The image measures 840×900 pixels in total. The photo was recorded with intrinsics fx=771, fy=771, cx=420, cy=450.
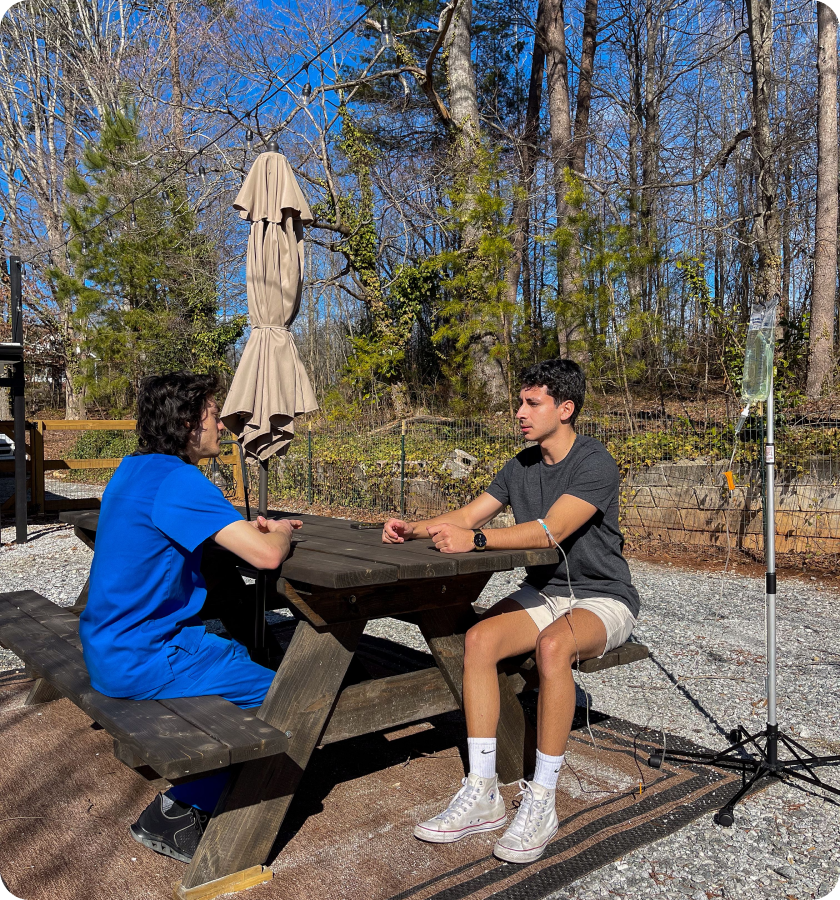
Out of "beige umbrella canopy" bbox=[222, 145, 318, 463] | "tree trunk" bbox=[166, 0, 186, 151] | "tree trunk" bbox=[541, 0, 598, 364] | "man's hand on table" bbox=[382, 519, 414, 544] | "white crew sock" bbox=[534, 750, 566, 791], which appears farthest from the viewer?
"tree trunk" bbox=[166, 0, 186, 151]

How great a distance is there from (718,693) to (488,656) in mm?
2005

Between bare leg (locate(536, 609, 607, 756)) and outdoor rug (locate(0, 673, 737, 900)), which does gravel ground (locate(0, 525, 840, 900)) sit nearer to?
outdoor rug (locate(0, 673, 737, 900))

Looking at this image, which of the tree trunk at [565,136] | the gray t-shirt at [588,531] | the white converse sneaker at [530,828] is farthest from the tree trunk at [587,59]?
the white converse sneaker at [530,828]

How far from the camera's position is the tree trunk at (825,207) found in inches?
437

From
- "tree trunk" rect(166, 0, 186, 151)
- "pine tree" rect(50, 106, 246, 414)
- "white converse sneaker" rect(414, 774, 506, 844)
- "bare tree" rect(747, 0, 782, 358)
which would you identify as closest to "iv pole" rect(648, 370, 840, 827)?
"white converse sneaker" rect(414, 774, 506, 844)

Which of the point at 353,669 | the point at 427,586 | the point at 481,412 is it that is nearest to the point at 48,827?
the point at 353,669

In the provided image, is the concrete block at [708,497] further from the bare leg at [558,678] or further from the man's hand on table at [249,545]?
the man's hand on table at [249,545]

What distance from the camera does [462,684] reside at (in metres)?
2.76

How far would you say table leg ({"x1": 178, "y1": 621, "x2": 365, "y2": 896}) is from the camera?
225 centimetres

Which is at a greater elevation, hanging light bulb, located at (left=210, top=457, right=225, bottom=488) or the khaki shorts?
the khaki shorts

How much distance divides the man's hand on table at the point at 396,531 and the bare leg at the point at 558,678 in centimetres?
69

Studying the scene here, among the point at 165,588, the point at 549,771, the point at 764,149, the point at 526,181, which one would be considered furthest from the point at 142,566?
the point at 526,181

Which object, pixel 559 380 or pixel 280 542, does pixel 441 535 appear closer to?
pixel 280 542

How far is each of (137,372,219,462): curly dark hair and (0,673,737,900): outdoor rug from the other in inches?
51.4
